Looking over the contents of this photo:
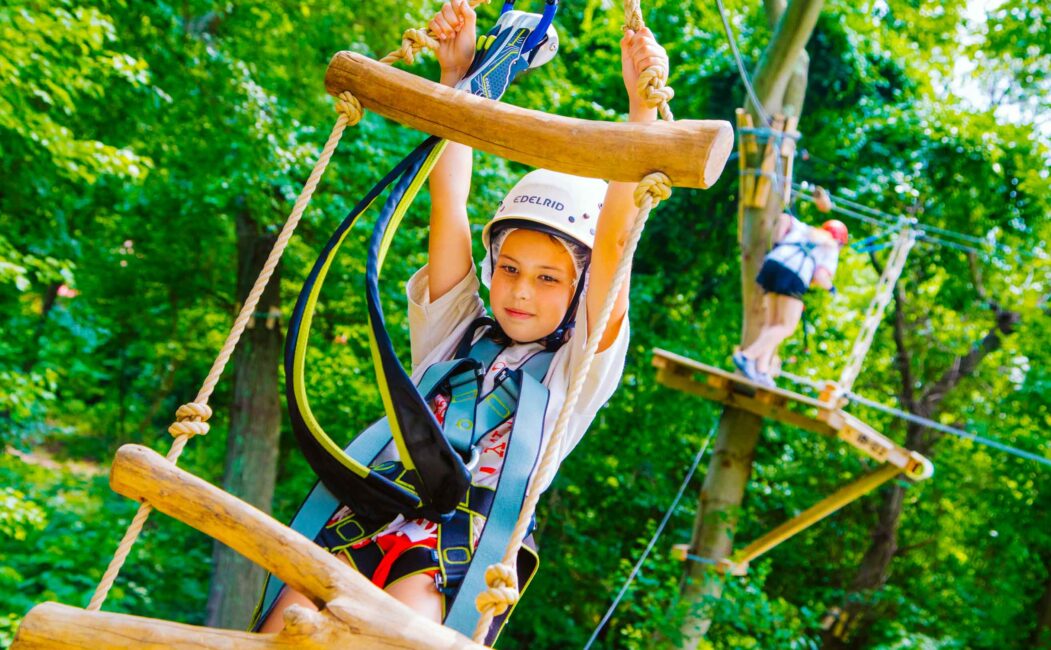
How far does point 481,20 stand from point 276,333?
9.09ft

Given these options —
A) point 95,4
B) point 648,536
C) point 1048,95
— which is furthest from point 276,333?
point 1048,95

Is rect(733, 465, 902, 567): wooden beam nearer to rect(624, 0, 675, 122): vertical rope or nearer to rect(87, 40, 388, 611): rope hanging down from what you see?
rect(624, 0, 675, 122): vertical rope

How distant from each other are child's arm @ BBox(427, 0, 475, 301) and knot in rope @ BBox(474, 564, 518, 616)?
734 mm

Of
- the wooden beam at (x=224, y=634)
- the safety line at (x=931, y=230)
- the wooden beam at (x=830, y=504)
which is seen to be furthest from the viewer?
the safety line at (x=931, y=230)

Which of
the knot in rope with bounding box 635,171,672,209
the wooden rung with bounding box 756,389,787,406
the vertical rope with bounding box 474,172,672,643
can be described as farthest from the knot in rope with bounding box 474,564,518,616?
the wooden rung with bounding box 756,389,787,406

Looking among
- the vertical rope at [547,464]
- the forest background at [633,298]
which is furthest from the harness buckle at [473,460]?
the forest background at [633,298]

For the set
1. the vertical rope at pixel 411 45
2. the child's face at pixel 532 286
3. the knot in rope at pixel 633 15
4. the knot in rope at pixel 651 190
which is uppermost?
the knot in rope at pixel 633 15

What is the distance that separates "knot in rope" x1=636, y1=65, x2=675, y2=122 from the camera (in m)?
1.61

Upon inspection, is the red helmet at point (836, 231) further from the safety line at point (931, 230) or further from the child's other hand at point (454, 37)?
the child's other hand at point (454, 37)

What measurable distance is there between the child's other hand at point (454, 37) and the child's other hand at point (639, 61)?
0.37 m

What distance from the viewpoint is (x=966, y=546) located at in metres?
9.38

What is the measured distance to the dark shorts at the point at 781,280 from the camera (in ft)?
20.0

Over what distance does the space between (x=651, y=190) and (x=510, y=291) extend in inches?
17.5

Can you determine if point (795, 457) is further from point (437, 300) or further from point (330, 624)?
point (330, 624)
